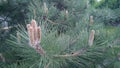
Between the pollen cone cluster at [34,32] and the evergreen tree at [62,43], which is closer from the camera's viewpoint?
the pollen cone cluster at [34,32]

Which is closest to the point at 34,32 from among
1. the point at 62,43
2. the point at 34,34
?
the point at 34,34

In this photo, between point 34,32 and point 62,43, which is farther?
point 62,43

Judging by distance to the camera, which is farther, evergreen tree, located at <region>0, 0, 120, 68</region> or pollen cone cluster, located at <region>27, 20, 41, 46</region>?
evergreen tree, located at <region>0, 0, 120, 68</region>

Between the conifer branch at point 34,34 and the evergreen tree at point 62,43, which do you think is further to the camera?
the evergreen tree at point 62,43

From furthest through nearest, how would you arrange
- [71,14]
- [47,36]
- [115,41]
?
[71,14]
[115,41]
[47,36]

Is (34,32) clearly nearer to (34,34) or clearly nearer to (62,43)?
(34,34)

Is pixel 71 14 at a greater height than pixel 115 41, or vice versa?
pixel 71 14

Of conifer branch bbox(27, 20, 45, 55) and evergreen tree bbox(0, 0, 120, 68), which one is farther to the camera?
evergreen tree bbox(0, 0, 120, 68)

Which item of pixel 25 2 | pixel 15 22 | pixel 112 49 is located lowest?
pixel 112 49

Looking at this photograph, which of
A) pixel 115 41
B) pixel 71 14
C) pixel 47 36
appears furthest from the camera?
pixel 71 14

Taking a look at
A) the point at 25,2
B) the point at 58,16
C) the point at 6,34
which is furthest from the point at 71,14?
the point at 6,34

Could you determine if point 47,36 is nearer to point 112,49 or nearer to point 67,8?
point 112,49
